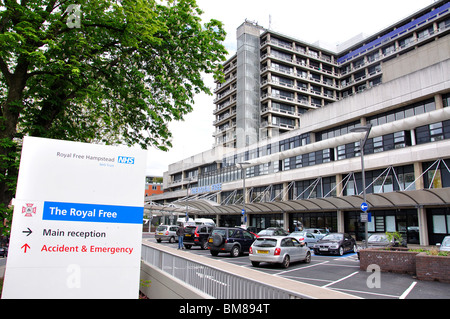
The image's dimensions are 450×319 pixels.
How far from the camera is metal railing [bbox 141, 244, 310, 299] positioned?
416cm

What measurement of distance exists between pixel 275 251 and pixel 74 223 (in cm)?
1154

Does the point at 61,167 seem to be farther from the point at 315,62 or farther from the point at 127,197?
the point at 315,62

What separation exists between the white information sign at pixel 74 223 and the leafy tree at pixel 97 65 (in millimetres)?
4204

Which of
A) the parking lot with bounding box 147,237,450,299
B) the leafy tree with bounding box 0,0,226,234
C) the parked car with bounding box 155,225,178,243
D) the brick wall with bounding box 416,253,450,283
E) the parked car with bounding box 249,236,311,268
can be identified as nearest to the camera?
the leafy tree with bounding box 0,0,226,234

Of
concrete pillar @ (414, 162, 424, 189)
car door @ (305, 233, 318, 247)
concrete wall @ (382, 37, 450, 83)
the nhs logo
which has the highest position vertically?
concrete wall @ (382, 37, 450, 83)

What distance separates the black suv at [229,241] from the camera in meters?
18.4

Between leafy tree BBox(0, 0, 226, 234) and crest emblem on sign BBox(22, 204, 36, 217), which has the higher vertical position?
leafy tree BBox(0, 0, 226, 234)

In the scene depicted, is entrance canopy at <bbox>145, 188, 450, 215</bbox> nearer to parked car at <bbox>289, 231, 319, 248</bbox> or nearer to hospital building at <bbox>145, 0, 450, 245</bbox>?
hospital building at <bbox>145, 0, 450, 245</bbox>

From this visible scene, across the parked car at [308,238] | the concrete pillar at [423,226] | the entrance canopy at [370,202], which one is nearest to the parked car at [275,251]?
the parked car at [308,238]

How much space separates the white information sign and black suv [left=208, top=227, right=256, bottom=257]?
14727mm

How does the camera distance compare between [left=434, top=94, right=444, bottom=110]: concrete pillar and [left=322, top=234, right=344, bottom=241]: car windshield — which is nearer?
[left=322, top=234, right=344, bottom=241]: car windshield

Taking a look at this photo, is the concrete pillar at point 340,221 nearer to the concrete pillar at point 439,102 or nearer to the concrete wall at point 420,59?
the concrete pillar at point 439,102

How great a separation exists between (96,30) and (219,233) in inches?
522

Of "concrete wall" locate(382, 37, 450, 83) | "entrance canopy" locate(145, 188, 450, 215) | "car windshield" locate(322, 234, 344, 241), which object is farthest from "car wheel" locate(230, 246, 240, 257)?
"concrete wall" locate(382, 37, 450, 83)
